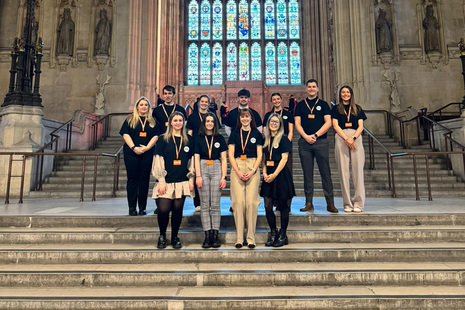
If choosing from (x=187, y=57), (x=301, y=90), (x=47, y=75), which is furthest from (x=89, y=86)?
(x=301, y=90)

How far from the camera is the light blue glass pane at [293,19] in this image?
23781mm

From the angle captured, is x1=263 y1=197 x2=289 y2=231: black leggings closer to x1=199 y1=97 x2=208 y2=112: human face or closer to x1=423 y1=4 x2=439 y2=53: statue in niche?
x1=199 y1=97 x2=208 y2=112: human face

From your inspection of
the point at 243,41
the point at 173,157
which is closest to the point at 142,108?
the point at 173,157

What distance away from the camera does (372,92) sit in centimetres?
1501

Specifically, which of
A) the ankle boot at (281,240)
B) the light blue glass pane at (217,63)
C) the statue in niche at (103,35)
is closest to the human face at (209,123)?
the ankle boot at (281,240)

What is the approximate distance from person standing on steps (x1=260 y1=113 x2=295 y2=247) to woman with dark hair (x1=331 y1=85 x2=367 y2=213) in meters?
1.45

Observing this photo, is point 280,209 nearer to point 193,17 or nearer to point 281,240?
point 281,240

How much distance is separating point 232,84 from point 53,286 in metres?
18.2

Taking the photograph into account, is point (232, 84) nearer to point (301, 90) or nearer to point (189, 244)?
point (301, 90)

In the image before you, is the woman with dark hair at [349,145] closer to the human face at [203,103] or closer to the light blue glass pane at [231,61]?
the human face at [203,103]

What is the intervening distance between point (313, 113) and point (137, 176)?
2.96 m

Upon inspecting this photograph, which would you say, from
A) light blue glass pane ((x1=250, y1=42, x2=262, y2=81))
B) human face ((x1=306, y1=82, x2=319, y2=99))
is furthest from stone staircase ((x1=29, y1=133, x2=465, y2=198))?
light blue glass pane ((x1=250, y1=42, x2=262, y2=81))

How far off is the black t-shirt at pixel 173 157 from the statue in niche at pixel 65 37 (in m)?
14.5

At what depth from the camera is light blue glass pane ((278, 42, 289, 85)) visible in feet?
76.1
